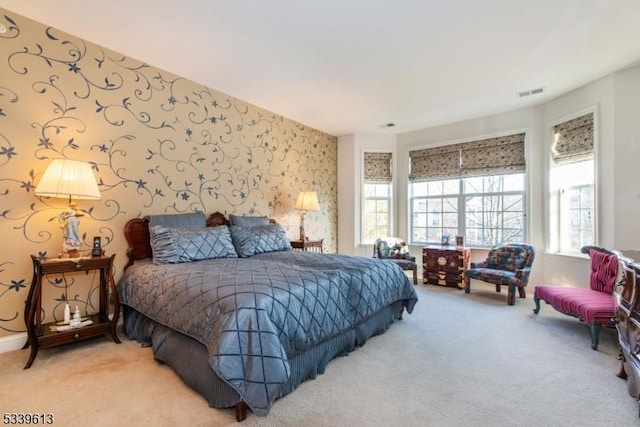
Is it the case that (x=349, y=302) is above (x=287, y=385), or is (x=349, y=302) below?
above

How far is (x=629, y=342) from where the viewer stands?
181 centimetres

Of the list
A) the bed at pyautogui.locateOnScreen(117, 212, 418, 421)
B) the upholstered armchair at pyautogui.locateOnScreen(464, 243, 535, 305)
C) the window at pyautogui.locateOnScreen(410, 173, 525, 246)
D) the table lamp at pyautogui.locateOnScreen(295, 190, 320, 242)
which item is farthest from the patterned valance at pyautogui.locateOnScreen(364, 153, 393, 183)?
the bed at pyautogui.locateOnScreen(117, 212, 418, 421)

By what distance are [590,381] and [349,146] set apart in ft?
15.3

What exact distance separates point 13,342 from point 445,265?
500cm

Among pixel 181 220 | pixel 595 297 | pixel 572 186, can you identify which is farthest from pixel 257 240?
pixel 572 186

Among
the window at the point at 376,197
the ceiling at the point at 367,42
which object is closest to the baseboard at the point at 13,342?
the ceiling at the point at 367,42

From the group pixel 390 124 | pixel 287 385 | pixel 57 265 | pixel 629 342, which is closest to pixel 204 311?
pixel 287 385

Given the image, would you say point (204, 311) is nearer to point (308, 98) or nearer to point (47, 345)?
point (47, 345)

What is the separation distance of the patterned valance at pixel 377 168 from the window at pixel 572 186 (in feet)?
8.25

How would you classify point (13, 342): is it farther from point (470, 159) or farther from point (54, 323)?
point (470, 159)

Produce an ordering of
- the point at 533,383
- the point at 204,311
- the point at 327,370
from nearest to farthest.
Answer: the point at 204,311 < the point at 533,383 < the point at 327,370

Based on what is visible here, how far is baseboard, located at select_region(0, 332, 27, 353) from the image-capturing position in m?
2.35

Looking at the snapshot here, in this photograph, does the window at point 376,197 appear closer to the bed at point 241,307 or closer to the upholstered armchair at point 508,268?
the upholstered armchair at point 508,268

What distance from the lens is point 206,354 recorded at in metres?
1.80
